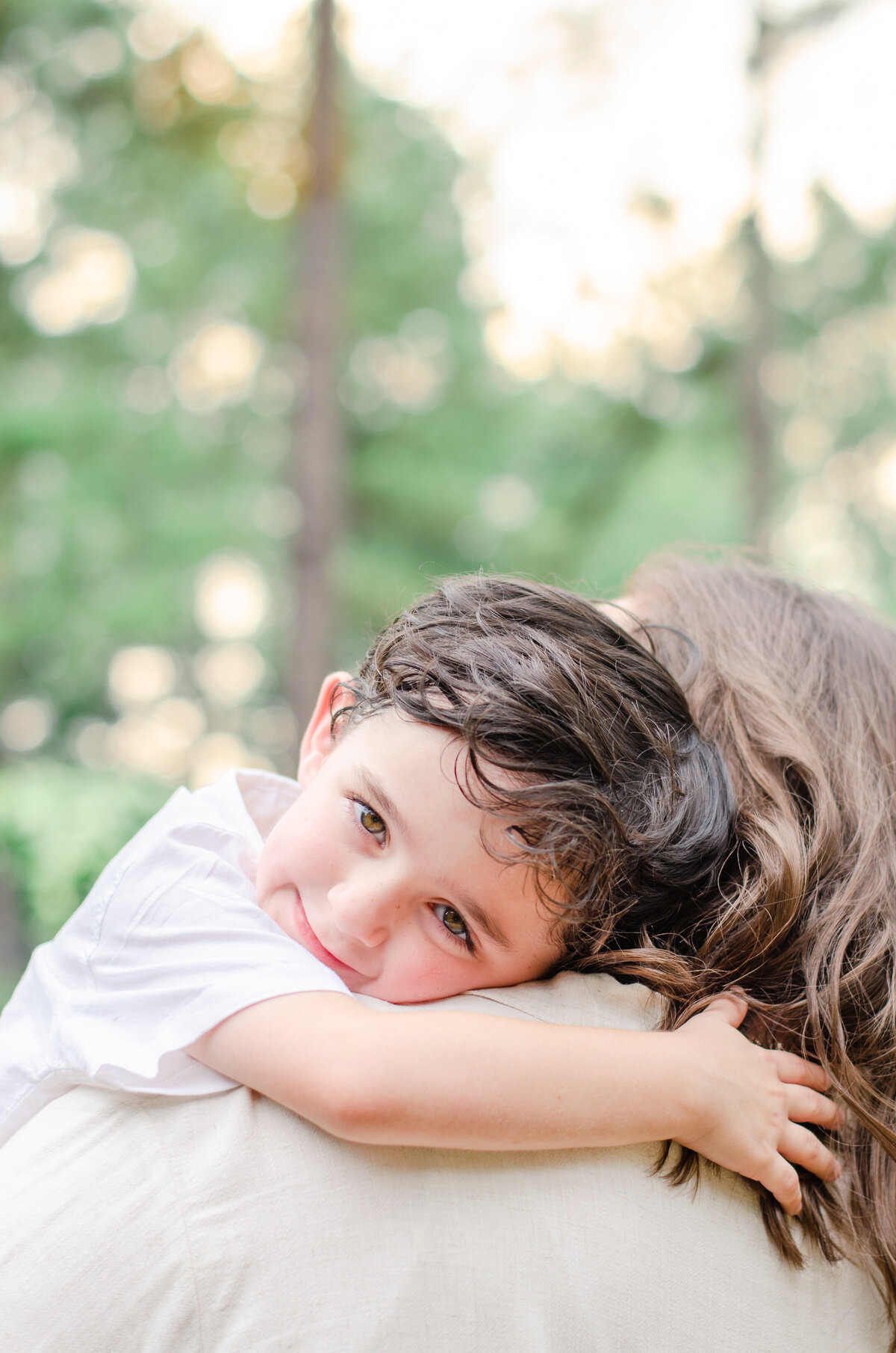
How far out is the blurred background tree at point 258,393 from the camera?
1140 centimetres

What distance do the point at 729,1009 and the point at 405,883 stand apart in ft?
1.24

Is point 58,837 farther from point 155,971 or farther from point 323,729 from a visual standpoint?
point 155,971

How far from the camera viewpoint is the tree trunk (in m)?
8.62

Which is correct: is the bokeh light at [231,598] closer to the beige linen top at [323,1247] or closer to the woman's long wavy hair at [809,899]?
the woman's long wavy hair at [809,899]

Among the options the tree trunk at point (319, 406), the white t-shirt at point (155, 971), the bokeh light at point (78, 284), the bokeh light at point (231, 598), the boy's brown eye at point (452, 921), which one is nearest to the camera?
the white t-shirt at point (155, 971)

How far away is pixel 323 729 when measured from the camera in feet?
5.22

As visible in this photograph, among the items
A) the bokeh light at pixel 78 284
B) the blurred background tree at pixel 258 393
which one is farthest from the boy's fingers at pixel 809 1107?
the bokeh light at pixel 78 284

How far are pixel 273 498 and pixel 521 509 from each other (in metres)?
2.81

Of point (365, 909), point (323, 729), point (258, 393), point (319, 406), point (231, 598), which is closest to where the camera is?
point (365, 909)

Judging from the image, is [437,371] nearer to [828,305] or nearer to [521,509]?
[521,509]

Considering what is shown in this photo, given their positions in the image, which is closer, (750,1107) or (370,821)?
(750,1107)

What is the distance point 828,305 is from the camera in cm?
1318

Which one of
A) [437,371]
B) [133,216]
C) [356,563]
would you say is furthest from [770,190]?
[133,216]

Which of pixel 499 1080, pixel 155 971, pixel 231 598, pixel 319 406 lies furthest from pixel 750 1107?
pixel 231 598
